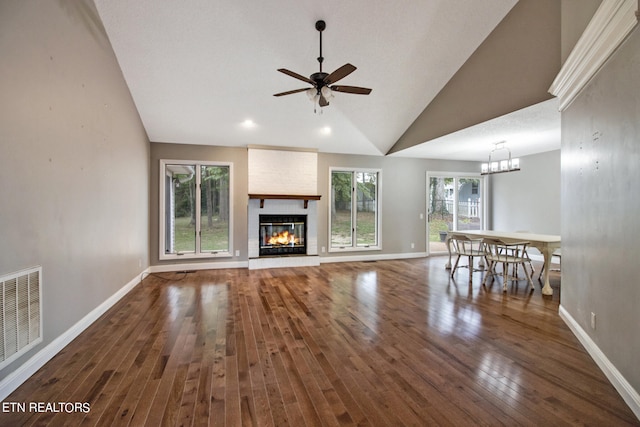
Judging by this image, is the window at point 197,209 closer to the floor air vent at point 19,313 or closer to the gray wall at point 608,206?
the floor air vent at point 19,313

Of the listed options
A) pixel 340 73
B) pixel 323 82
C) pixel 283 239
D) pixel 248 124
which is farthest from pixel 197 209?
pixel 340 73

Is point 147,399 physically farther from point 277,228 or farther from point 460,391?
point 277,228

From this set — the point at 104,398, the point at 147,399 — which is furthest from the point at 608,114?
the point at 104,398

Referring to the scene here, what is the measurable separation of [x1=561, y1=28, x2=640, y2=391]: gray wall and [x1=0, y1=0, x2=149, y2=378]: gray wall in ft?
14.1

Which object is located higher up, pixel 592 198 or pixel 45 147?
pixel 45 147

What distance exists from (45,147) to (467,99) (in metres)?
5.21

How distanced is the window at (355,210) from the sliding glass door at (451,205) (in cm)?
155

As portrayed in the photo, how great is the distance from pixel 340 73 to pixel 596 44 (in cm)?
211

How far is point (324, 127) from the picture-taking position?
614 centimetres

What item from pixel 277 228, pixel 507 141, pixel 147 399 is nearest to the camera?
pixel 147 399

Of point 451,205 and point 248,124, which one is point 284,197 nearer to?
point 248,124

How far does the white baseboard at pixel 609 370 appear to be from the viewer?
200cm

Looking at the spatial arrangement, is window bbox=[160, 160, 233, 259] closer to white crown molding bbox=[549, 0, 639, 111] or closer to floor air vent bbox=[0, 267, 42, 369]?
floor air vent bbox=[0, 267, 42, 369]

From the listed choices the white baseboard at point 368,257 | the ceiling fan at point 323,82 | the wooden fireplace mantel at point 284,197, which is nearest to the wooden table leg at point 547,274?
the white baseboard at point 368,257
